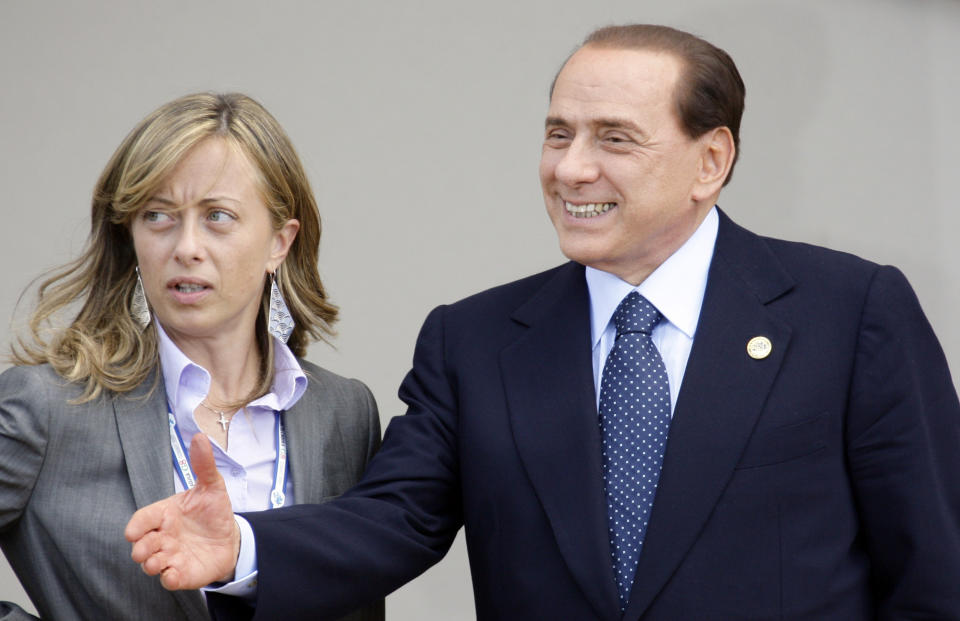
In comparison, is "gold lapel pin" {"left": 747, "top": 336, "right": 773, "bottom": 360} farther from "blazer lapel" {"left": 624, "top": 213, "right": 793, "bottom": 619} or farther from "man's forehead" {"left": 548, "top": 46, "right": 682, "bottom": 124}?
"man's forehead" {"left": 548, "top": 46, "right": 682, "bottom": 124}

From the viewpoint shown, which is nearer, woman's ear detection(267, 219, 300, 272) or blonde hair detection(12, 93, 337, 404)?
blonde hair detection(12, 93, 337, 404)

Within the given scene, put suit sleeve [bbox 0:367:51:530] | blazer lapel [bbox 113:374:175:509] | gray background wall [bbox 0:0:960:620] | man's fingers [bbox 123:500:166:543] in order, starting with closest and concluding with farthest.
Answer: man's fingers [bbox 123:500:166:543]
suit sleeve [bbox 0:367:51:530]
blazer lapel [bbox 113:374:175:509]
gray background wall [bbox 0:0:960:620]

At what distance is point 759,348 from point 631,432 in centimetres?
26

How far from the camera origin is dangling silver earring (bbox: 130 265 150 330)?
2426 millimetres

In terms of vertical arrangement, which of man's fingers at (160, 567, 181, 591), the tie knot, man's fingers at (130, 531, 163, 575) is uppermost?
the tie knot

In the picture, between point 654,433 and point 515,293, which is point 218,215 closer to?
point 515,293

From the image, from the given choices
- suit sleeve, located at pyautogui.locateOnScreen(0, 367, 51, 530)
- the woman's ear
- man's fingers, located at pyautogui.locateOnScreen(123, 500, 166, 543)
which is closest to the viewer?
man's fingers, located at pyautogui.locateOnScreen(123, 500, 166, 543)

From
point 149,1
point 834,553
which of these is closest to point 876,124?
point 149,1

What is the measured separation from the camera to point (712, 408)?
2266mm

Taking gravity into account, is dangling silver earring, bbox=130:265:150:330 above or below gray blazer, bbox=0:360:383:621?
above

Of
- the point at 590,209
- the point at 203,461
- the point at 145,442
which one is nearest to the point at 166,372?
the point at 145,442

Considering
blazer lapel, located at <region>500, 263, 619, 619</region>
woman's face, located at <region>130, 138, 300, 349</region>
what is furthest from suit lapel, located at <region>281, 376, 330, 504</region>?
blazer lapel, located at <region>500, 263, 619, 619</region>

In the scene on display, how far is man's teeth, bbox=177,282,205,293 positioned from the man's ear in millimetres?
902

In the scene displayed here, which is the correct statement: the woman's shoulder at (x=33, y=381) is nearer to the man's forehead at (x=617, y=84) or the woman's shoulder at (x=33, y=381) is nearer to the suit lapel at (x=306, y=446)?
the suit lapel at (x=306, y=446)
